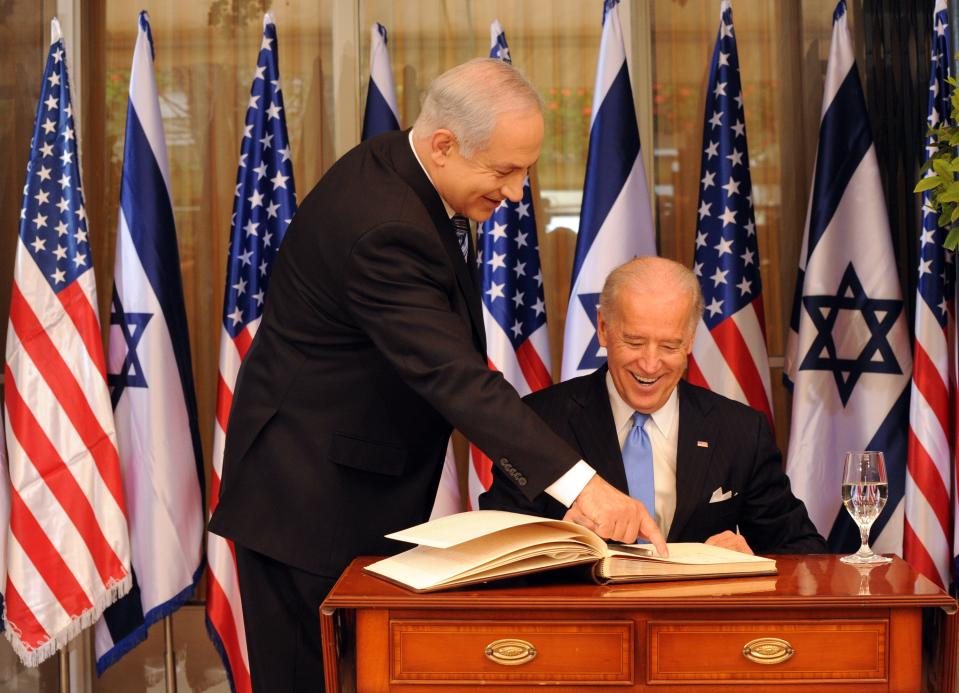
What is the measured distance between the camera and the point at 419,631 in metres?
1.78

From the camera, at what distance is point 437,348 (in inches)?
82.3

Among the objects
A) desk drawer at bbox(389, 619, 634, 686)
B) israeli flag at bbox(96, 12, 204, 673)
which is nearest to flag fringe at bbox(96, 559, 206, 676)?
israeli flag at bbox(96, 12, 204, 673)

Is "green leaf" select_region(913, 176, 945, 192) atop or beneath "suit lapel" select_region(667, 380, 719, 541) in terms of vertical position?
atop

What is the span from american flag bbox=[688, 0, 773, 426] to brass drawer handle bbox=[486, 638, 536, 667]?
2.42 m

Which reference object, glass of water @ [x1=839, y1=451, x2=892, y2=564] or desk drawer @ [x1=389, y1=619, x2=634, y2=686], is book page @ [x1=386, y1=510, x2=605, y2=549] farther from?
glass of water @ [x1=839, y1=451, x2=892, y2=564]

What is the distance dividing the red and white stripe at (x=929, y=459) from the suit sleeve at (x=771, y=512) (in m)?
1.40

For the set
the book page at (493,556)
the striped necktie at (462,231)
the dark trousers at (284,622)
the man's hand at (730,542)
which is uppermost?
the striped necktie at (462,231)

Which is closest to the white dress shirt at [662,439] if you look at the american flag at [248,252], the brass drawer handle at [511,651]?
the brass drawer handle at [511,651]

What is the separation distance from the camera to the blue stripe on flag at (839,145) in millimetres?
4023

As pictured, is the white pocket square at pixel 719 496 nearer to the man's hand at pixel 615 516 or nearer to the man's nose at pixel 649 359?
the man's nose at pixel 649 359

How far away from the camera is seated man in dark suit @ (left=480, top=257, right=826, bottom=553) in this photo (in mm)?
2510

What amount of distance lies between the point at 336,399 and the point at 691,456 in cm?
78

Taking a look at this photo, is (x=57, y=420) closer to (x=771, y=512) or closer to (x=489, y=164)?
(x=489, y=164)

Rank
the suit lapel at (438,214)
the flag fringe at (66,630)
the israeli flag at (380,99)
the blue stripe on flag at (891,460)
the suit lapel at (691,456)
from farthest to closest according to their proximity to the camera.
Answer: the israeli flag at (380,99)
the blue stripe on flag at (891,460)
the flag fringe at (66,630)
the suit lapel at (691,456)
the suit lapel at (438,214)
